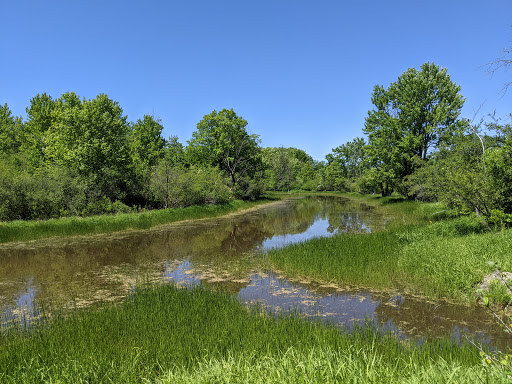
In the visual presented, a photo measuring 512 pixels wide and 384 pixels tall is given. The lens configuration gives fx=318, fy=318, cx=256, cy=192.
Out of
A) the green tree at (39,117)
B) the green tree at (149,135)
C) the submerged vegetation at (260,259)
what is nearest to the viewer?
the submerged vegetation at (260,259)

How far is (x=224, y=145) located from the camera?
1769 inches

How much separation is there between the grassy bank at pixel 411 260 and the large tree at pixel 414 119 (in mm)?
19681

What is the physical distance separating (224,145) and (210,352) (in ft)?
133

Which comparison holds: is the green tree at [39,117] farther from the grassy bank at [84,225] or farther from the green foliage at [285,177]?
the green foliage at [285,177]

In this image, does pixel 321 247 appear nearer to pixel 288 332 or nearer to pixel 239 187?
pixel 288 332

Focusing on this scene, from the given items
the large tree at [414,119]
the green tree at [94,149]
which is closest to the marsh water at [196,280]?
the green tree at [94,149]

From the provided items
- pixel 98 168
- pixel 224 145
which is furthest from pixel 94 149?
pixel 224 145

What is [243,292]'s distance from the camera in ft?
34.0

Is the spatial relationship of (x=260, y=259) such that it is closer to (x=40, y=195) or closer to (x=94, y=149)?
(x=40, y=195)

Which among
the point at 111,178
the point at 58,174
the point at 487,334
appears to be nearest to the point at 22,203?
the point at 58,174

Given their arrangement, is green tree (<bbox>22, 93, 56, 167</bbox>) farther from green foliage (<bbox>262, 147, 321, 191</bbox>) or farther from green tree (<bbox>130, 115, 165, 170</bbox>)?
green foliage (<bbox>262, 147, 321, 191</bbox>)

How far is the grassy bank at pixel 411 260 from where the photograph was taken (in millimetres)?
9352

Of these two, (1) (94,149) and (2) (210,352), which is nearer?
(2) (210,352)

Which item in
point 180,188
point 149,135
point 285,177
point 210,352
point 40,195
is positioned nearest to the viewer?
point 210,352
